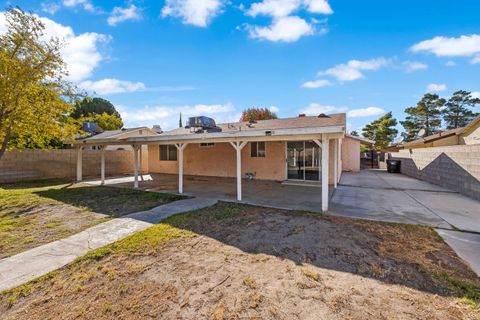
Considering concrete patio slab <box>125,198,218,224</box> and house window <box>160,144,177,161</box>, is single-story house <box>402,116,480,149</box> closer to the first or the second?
concrete patio slab <box>125,198,218,224</box>

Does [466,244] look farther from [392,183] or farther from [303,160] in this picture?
[392,183]

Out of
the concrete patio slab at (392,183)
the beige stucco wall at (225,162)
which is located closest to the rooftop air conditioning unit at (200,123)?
the beige stucco wall at (225,162)

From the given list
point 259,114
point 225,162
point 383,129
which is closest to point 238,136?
point 225,162

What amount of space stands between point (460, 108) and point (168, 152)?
4038cm

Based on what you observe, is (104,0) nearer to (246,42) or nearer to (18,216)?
(246,42)

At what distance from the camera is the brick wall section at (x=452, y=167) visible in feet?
24.5

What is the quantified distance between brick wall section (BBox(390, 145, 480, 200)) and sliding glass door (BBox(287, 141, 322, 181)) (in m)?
5.12

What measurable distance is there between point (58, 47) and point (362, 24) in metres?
12.4

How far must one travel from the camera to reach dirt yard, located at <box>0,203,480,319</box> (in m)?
2.48

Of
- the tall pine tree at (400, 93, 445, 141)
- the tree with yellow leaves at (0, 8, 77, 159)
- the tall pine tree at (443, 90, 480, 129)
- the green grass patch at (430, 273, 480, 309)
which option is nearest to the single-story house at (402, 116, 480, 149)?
the tall pine tree at (400, 93, 445, 141)

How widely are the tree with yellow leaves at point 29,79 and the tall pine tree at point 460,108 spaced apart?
4242 centimetres

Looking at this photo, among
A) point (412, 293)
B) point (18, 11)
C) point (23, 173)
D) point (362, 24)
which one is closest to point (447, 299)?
point (412, 293)

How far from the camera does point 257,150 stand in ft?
41.3

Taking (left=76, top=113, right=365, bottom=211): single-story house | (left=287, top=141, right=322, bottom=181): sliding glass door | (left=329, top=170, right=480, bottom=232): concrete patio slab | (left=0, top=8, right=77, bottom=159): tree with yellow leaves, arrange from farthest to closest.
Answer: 1. (left=287, top=141, right=322, bottom=181): sliding glass door
2. (left=76, top=113, right=365, bottom=211): single-story house
3. (left=0, top=8, right=77, bottom=159): tree with yellow leaves
4. (left=329, top=170, right=480, bottom=232): concrete patio slab
